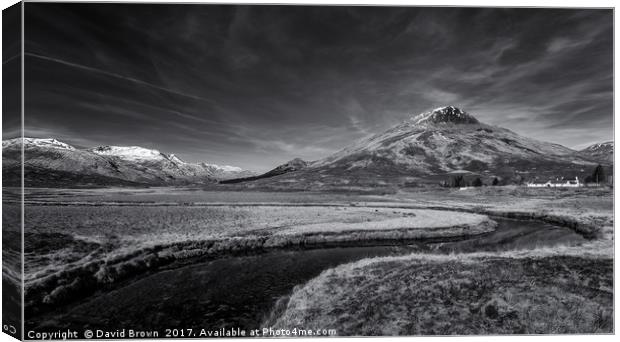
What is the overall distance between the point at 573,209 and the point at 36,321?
2452 centimetres

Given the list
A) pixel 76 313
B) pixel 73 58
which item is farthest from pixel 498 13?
pixel 76 313

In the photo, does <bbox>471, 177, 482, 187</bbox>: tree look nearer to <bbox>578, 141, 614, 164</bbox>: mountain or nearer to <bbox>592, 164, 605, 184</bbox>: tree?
<bbox>578, 141, 614, 164</bbox>: mountain

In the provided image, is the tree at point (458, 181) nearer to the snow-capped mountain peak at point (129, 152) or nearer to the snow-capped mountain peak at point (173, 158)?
the snow-capped mountain peak at point (173, 158)

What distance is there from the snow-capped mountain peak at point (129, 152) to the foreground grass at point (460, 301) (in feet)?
24.1

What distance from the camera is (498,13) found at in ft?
41.5

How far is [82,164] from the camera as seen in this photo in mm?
9375

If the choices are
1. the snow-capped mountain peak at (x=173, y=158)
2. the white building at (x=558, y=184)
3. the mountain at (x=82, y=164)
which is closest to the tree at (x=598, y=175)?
the white building at (x=558, y=184)

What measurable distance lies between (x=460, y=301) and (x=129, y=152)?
12.7 metres

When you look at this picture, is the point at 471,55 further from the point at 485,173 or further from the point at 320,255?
the point at 320,255

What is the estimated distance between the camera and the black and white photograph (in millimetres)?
10766

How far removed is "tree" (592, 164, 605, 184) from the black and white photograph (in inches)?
8.3

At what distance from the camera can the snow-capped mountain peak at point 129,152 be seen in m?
12.4

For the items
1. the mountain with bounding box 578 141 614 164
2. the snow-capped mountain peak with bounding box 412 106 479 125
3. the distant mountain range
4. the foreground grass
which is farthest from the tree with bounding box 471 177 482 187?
the foreground grass

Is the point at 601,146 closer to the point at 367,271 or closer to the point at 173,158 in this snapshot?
the point at 367,271
